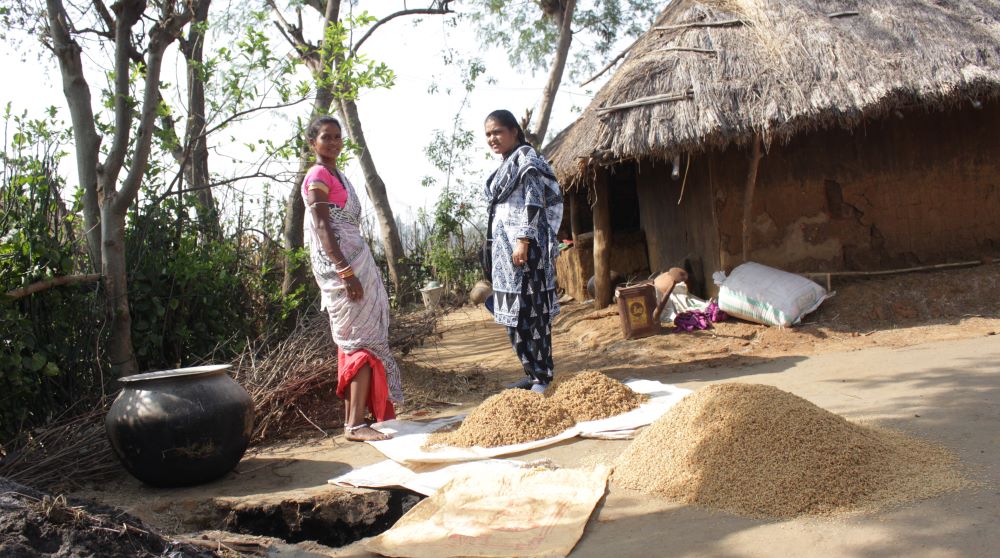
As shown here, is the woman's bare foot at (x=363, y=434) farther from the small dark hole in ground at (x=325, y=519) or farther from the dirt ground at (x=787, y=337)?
the dirt ground at (x=787, y=337)

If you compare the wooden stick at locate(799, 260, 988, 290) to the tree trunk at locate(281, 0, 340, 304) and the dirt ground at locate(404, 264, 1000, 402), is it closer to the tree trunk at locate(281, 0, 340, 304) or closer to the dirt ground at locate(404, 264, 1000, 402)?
the dirt ground at locate(404, 264, 1000, 402)

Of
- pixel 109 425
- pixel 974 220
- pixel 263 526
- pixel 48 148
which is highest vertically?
pixel 48 148

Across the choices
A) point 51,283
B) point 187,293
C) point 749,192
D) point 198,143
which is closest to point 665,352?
point 749,192

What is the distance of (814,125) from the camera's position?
642 cm

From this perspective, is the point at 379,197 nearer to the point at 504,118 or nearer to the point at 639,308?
the point at 639,308

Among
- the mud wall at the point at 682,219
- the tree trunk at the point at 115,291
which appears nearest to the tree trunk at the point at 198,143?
the tree trunk at the point at 115,291

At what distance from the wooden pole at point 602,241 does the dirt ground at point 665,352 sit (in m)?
0.34

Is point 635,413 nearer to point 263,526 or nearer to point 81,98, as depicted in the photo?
point 263,526

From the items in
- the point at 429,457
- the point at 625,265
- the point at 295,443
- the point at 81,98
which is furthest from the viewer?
the point at 625,265

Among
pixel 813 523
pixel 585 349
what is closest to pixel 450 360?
pixel 585 349

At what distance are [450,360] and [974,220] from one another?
498cm

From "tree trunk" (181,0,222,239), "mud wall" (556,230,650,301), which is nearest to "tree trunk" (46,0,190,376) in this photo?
"tree trunk" (181,0,222,239)

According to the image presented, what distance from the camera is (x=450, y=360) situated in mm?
7066

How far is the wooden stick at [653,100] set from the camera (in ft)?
21.7
